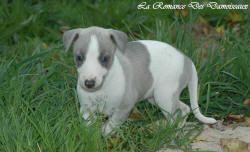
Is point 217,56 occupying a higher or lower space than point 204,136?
higher

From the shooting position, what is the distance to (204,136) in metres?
3.69

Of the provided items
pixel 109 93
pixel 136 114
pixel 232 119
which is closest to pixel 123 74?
pixel 109 93

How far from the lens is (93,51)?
296 centimetres

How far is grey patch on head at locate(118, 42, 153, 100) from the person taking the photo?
11.6ft

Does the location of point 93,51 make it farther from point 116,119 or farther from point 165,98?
point 165,98

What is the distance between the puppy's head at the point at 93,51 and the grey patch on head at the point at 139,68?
1.27ft

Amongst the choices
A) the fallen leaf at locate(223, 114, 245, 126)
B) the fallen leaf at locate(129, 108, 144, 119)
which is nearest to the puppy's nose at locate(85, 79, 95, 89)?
the fallen leaf at locate(129, 108, 144, 119)

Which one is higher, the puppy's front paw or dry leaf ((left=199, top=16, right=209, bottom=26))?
dry leaf ((left=199, top=16, right=209, bottom=26))

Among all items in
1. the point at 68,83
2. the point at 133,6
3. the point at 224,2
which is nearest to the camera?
the point at 68,83

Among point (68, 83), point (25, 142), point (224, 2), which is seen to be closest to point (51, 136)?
point (25, 142)

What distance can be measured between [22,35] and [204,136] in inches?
144

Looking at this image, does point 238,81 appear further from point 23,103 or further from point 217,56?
point 23,103

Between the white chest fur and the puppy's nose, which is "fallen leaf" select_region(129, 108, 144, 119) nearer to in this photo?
the white chest fur

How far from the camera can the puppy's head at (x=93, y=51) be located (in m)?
2.95
